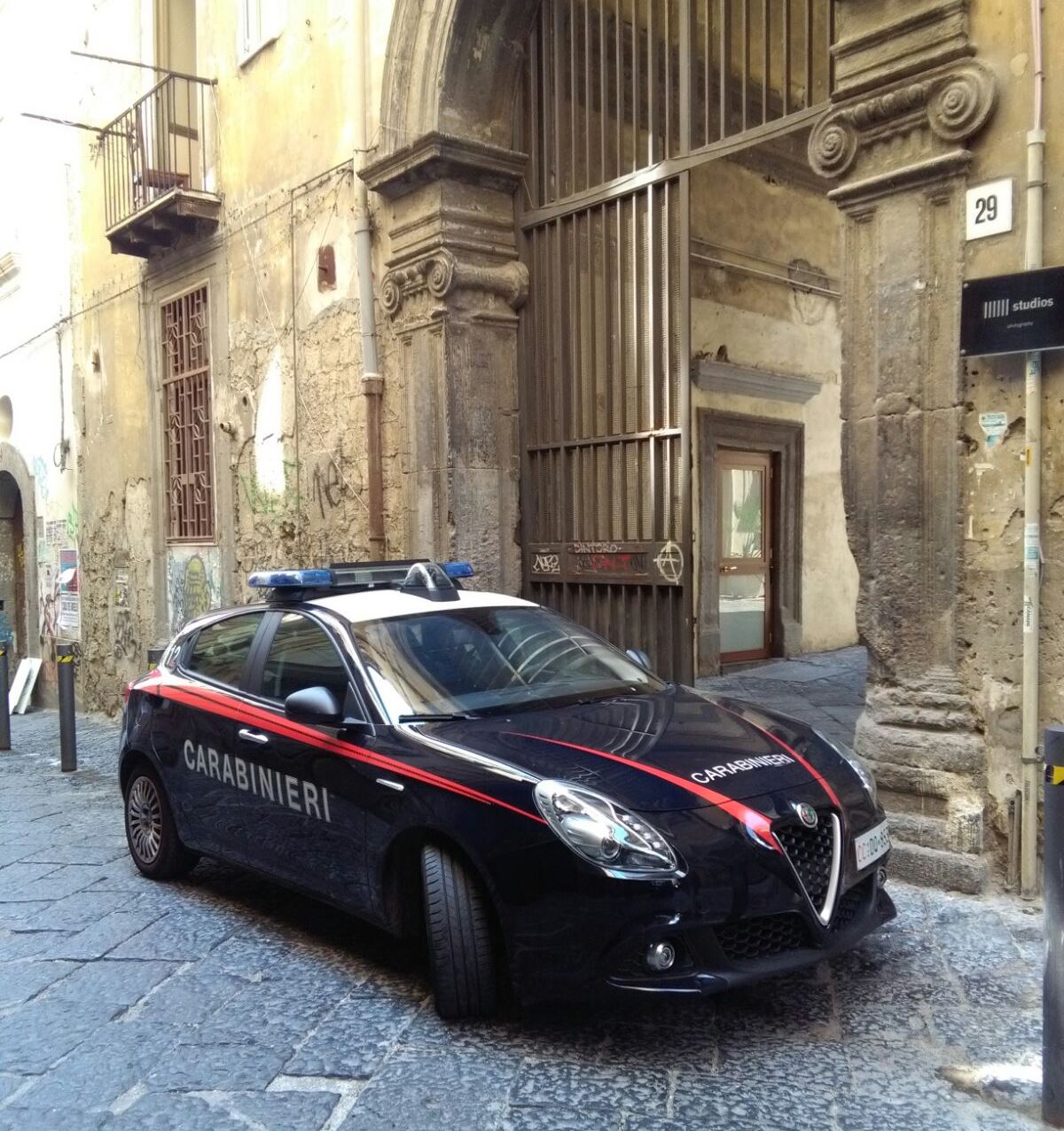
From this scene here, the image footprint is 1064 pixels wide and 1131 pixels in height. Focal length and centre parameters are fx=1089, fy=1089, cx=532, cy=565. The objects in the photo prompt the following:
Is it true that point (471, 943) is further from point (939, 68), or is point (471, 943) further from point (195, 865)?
point (939, 68)

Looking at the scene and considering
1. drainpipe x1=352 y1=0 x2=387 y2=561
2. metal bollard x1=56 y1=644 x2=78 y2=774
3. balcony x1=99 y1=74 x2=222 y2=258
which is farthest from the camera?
balcony x1=99 y1=74 x2=222 y2=258

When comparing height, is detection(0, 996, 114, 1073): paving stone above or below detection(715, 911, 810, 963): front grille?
below

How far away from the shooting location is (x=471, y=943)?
11.5 feet

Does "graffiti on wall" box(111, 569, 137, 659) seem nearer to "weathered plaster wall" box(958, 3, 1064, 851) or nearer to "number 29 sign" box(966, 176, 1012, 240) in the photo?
Answer: "weathered plaster wall" box(958, 3, 1064, 851)

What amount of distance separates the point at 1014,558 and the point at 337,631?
9.41 feet

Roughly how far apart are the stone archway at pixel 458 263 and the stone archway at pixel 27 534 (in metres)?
8.74

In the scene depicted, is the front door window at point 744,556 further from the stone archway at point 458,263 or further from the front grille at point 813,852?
the front grille at point 813,852

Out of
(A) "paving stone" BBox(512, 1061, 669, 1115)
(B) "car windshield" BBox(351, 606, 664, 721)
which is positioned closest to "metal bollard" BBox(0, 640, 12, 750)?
(B) "car windshield" BBox(351, 606, 664, 721)

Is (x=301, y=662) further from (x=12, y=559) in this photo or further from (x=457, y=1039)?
(x=12, y=559)

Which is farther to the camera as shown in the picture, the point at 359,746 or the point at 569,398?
the point at 569,398

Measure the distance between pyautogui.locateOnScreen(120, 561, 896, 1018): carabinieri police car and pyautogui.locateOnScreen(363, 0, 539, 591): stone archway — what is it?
9.01ft

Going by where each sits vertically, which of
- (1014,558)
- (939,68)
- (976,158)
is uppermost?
(939,68)

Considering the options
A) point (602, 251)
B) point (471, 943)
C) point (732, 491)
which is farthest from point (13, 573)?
point (471, 943)

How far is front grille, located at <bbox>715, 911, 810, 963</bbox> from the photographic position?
3236 mm
